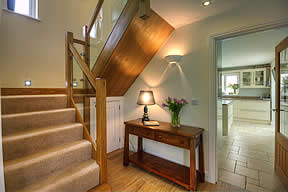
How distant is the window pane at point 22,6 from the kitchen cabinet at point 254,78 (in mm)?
7522

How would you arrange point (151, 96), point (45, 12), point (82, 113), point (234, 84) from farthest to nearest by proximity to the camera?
point (234, 84)
point (45, 12)
point (151, 96)
point (82, 113)

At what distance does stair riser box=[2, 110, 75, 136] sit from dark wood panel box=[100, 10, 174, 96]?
898 mm

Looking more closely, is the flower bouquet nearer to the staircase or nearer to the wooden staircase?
the wooden staircase

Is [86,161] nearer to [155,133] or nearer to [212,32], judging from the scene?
[155,133]

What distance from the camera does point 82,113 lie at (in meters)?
2.12

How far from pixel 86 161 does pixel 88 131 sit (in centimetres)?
39

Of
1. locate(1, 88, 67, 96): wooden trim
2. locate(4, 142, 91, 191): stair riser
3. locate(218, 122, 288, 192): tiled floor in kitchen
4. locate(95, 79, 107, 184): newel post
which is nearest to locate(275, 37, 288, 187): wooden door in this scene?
locate(218, 122, 288, 192): tiled floor in kitchen

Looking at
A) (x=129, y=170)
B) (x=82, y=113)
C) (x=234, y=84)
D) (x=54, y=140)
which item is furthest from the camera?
(x=234, y=84)

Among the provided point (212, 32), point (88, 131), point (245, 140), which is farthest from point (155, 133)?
point (245, 140)

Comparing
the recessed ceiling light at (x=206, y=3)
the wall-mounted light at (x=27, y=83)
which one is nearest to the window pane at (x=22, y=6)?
the wall-mounted light at (x=27, y=83)

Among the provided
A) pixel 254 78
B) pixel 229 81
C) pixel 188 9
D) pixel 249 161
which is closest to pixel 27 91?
pixel 188 9

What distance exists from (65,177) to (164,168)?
4.68 feet

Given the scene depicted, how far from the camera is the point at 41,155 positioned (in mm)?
1511

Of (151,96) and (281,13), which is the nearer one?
(281,13)
